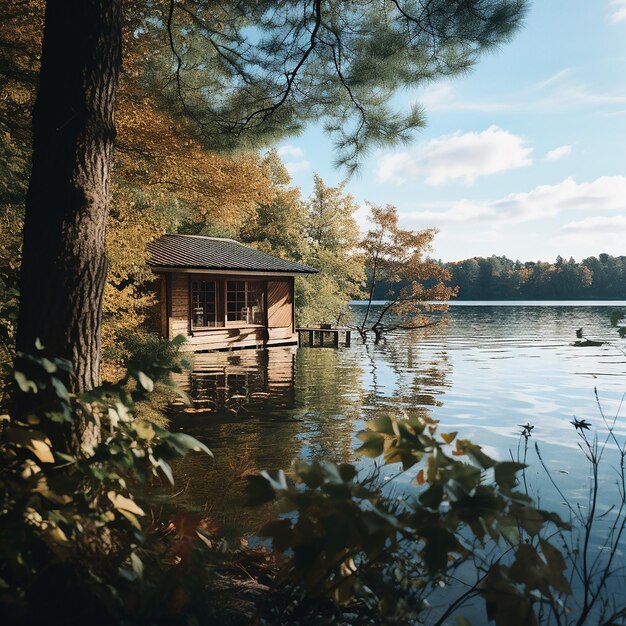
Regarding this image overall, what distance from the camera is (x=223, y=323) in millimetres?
21609

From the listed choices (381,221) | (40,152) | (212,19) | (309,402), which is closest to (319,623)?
(40,152)

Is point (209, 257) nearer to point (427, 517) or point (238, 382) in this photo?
point (238, 382)

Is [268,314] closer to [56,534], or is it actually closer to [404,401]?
[404,401]

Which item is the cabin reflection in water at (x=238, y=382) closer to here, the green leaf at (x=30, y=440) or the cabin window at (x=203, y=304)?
the cabin window at (x=203, y=304)

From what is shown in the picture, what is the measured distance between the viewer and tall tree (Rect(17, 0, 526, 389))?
110 inches

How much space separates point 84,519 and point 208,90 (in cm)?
646

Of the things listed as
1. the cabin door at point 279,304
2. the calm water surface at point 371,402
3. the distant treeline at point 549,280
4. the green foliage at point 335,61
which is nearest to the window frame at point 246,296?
the cabin door at point 279,304

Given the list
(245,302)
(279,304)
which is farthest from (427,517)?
(279,304)

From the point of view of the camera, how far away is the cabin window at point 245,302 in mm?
22297

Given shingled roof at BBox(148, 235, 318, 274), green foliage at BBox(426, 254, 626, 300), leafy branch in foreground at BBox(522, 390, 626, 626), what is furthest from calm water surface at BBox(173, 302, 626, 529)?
green foliage at BBox(426, 254, 626, 300)

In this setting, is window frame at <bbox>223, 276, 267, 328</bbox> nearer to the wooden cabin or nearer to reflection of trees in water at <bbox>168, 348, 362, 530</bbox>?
the wooden cabin

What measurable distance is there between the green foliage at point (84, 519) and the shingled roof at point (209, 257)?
16288 mm

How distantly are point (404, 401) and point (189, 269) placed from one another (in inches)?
399

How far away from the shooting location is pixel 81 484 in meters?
2.21
